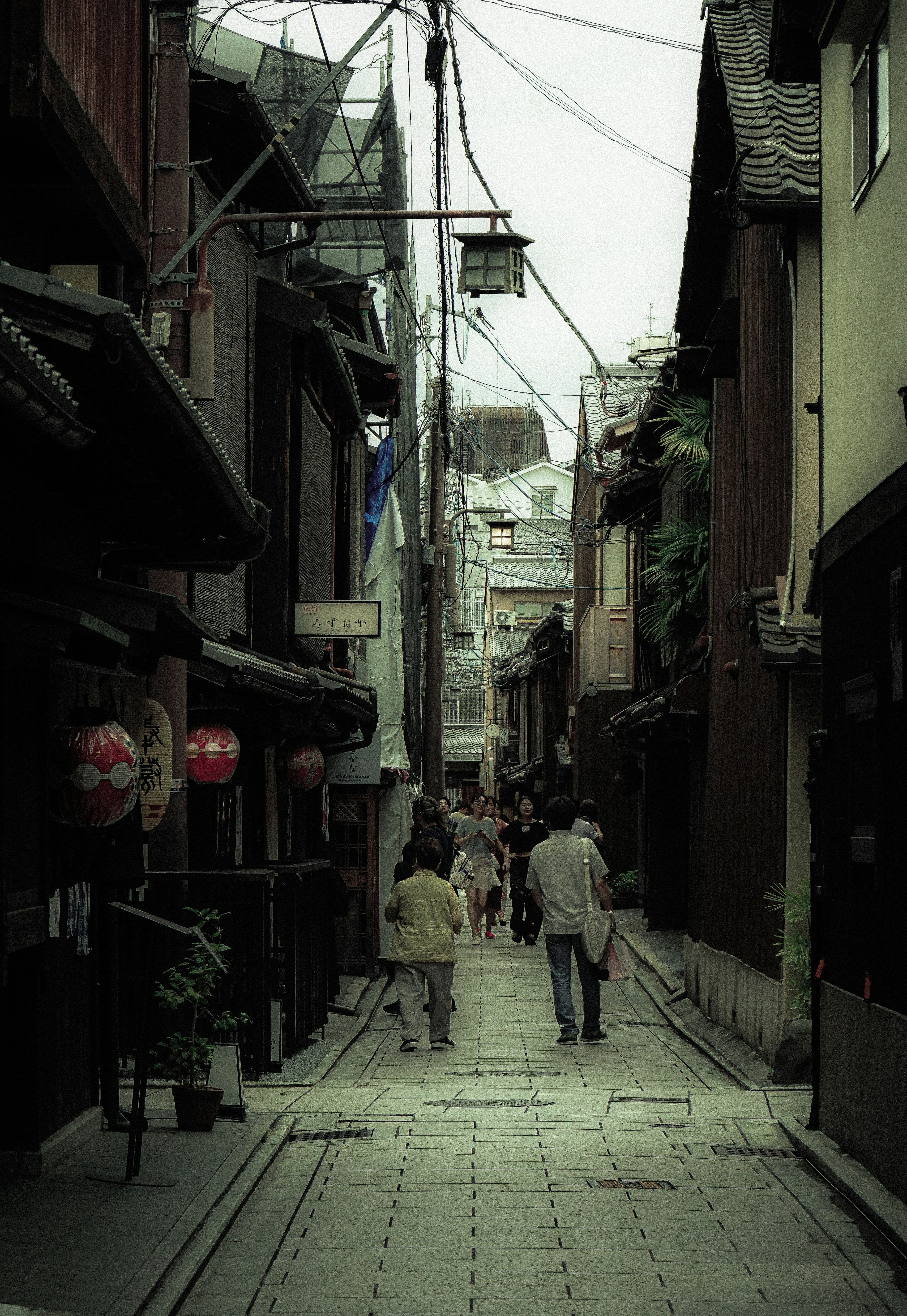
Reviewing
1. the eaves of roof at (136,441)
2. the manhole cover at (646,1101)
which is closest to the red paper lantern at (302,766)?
the manhole cover at (646,1101)

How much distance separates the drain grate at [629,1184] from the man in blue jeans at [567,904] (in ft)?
20.4

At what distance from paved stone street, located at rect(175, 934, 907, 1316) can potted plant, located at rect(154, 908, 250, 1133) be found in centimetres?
64

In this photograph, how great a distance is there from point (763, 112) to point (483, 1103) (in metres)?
8.52

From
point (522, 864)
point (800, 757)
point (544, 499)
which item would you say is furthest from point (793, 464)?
point (544, 499)

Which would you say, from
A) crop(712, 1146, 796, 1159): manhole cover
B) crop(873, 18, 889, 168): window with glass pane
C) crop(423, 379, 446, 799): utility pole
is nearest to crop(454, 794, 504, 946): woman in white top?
crop(423, 379, 446, 799): utility pole

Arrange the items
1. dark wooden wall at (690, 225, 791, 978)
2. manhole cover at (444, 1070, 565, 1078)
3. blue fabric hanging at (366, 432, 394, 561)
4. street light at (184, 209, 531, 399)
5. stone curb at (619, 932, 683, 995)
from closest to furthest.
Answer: street light at (184, 209, 531, 399) → manhole cover at (444, 1070, 565, 1078) → dark wooden wall at (690, 225, 791, 978) → stone curb at (619, 932, 683, 995) → blue fabric hanging at (366, 432, 394, 561)

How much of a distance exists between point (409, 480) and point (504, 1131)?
65.6 feet

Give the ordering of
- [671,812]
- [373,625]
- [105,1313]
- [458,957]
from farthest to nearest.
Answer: [671,812]
[458,957]
[373,625]
[105,1313]

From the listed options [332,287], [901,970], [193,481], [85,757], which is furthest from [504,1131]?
[332,287]

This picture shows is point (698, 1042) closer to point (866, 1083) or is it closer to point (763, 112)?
point (866, 1083)

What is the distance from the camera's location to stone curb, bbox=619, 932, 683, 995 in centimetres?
2048

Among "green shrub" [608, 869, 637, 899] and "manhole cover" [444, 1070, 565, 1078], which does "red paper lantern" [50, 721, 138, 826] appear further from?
"green shrub" [608, 869, 637, 899]

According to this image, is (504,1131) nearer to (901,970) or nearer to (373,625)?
(901,970)

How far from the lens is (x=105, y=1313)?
617cm
